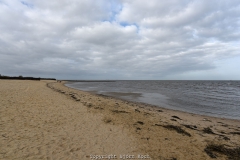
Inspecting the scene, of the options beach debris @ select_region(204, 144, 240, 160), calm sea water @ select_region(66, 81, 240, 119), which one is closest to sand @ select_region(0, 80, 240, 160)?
beach debris @ select_region(204, 144, 240, 160)

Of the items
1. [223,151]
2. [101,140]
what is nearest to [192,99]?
[223,151]

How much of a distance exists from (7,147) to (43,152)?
3.96 ft

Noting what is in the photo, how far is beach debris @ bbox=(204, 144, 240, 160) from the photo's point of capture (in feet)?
17.3

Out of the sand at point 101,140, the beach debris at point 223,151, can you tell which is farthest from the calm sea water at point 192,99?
the beach debris at point 223,151

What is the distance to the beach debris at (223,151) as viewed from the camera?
5259 millimetres

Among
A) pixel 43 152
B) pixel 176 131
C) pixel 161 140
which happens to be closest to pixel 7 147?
pixel 43 152

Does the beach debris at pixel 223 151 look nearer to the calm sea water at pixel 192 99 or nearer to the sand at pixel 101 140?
the sand at pixel 101 140

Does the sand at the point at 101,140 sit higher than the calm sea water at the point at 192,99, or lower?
higher

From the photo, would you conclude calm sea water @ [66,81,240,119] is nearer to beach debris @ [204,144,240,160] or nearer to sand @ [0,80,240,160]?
sand @ [0,80,240,160]

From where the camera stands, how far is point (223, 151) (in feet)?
18.3

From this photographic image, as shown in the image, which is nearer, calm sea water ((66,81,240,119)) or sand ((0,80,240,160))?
A: sand ((0,80,240,160))

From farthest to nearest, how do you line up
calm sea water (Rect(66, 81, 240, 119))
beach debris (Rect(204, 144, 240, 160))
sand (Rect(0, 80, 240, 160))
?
calm sea water (Rect(66, 81, 240, 119)) < beach debris (Rect(204, 144, 240, 160)) < sand (Rect(0, 80, 240, 160))

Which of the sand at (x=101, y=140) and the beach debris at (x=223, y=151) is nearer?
the sand at (x=101, y=140)

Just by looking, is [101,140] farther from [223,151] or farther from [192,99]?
[192,99]
